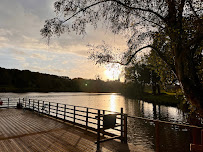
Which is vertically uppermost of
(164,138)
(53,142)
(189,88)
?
(189,88)

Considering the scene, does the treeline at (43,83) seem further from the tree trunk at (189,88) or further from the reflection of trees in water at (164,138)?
the tree trunk at (189,88)

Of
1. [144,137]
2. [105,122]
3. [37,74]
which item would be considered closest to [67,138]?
[105,122]

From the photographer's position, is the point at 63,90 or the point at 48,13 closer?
the point at 48,13

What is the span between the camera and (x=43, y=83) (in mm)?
128625

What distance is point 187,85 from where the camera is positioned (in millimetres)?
5605

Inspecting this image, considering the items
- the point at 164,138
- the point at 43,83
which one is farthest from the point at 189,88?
the point at 43,83

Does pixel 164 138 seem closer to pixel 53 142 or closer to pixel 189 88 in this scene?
pixel 189 88

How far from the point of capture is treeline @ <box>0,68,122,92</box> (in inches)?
4995

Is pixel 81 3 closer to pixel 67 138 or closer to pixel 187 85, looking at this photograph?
pixel 187 85

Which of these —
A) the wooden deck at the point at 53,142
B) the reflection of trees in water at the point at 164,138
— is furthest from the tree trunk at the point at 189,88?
the reflection of trees in water at the point at 164,138

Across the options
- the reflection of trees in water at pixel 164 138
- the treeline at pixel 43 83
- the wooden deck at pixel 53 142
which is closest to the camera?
the wooden deck at pixel 53 142

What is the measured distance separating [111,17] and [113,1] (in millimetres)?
730

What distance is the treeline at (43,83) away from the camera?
126875 mm

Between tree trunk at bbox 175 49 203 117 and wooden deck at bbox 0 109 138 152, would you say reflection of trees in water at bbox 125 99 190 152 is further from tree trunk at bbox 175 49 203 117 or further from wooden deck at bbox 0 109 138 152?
tree trunk at bbox 175 49 203 117
